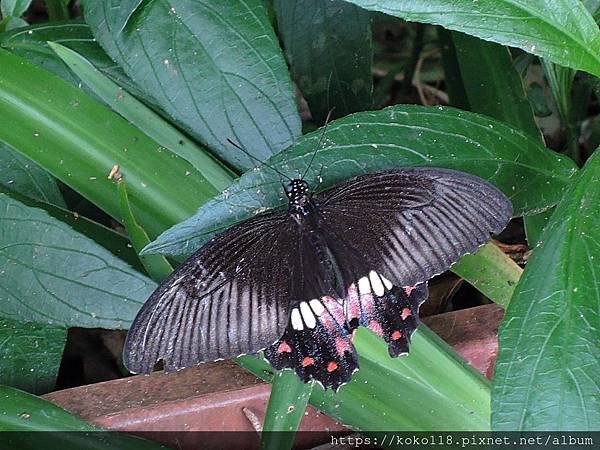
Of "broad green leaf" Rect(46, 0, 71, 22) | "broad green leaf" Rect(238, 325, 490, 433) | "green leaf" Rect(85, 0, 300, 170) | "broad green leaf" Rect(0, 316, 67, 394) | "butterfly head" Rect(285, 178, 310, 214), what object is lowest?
"broad green leaf" Rect(238, 325, 490, 433)

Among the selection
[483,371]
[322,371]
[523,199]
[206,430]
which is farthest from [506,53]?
[206,430]

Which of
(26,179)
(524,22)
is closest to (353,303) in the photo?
(524,22)

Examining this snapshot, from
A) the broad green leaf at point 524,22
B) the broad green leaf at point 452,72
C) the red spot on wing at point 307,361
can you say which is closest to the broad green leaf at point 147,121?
the red spot on wing at point 307,361

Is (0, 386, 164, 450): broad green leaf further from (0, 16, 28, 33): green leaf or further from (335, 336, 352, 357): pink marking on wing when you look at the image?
(0, 16, 28, 33): green leaf

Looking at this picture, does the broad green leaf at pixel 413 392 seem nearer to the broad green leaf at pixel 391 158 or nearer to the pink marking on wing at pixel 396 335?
the pink marking on wing at pixel 396 335

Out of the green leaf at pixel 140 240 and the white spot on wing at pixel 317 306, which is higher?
the green leaf at pixel 140 240

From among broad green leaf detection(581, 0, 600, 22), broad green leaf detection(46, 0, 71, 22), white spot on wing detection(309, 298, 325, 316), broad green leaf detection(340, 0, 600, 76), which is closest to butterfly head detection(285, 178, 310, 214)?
white spot on wing detection(309, 298, 325, 316)
